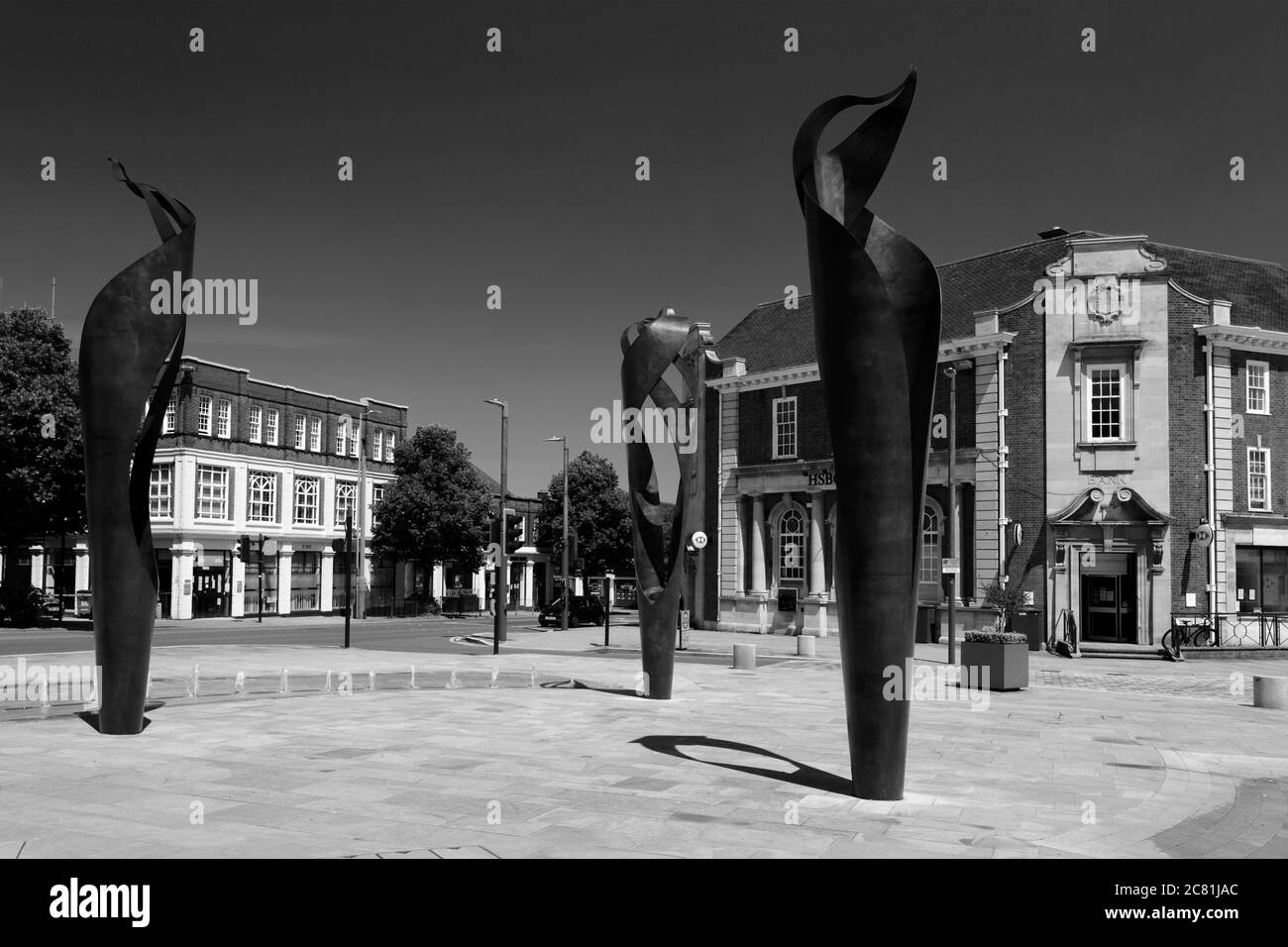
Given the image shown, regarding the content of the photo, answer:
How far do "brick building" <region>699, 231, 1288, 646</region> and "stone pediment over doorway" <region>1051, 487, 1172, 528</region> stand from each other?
45 mm

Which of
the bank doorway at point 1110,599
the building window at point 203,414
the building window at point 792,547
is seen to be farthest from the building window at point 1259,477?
the building window at point 203,414

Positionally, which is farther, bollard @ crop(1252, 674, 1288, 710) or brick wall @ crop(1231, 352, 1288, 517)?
brick wall @ crop(1231, 352, 1288, 517)

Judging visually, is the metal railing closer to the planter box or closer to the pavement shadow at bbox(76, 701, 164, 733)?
the planter box

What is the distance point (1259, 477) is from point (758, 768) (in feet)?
95.6

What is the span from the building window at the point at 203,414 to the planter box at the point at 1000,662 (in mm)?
40531

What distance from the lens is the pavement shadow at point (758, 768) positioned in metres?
9.88

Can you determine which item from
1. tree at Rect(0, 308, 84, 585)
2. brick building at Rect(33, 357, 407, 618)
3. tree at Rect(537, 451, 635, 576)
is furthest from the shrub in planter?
tree at Rect(537, 451, 635, 576)

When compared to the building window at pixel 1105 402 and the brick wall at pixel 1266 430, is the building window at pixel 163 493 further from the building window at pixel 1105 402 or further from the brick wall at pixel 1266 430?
the brick wall at pixel 1266 430

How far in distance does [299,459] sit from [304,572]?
6.01 m

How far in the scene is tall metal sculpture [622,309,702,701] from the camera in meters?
16.6

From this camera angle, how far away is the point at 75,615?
152 feet

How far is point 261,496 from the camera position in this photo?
52.5 meters

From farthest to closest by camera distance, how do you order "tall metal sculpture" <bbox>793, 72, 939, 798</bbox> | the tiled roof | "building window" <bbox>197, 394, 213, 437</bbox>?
"building window" <bbox>197, 394, 213, 437</bbox> < the tiled roof < "tall metal sculpture" <bbox>793, 72, 939, 798</bbox>
